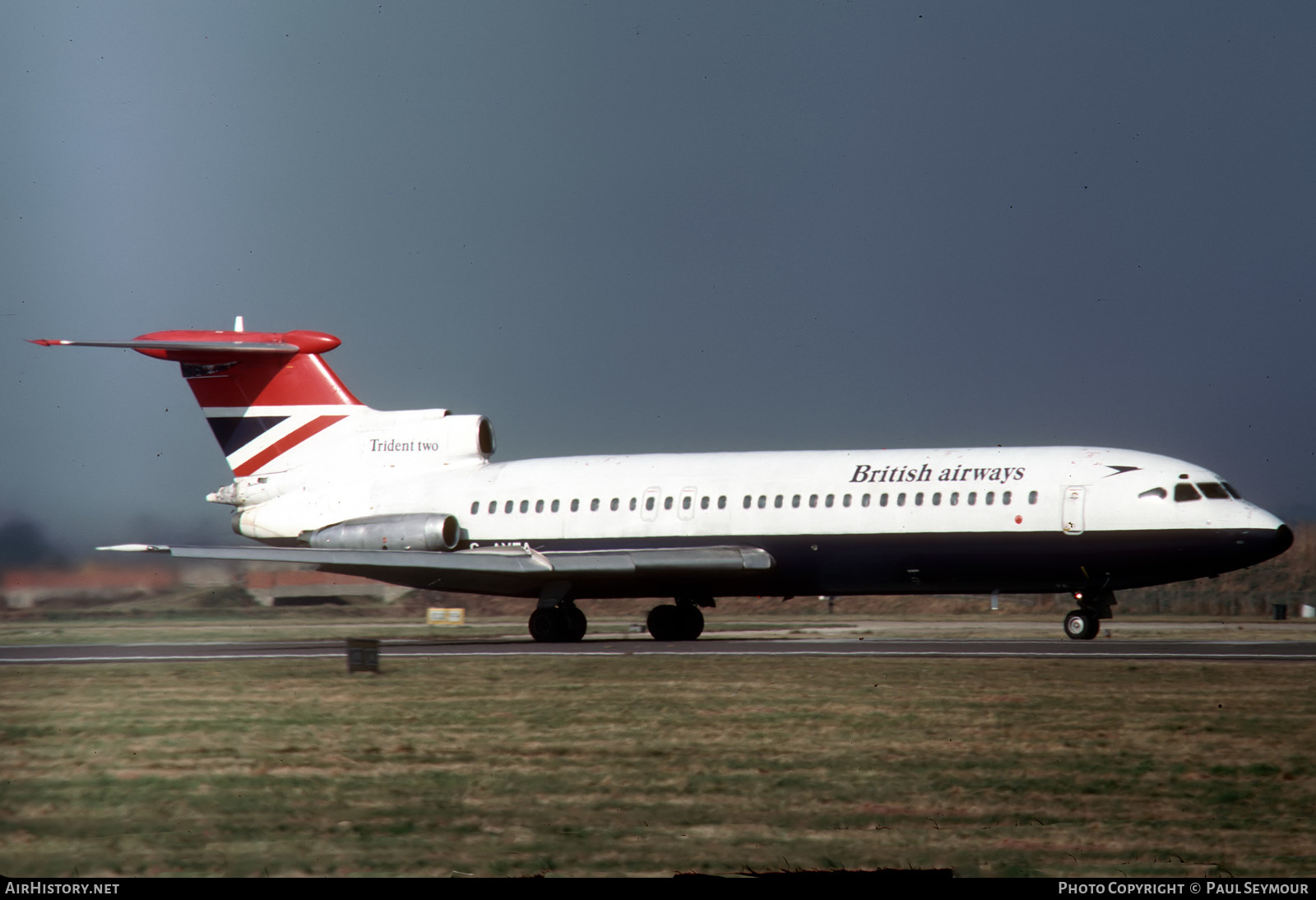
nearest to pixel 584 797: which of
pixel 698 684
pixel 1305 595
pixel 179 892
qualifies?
pixel 179 892

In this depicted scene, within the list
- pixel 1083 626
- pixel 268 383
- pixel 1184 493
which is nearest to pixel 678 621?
pixel 1083 626

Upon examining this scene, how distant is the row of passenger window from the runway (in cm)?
296

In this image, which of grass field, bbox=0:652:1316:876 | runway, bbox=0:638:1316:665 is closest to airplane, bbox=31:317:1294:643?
runway, bbox=0:638:1316:665

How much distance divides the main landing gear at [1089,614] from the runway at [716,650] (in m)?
0.36

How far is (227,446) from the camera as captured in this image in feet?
120

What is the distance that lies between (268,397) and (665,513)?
427 inches

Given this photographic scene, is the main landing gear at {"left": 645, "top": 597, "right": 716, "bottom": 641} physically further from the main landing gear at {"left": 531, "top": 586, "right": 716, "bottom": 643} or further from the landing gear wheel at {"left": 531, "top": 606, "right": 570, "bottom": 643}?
the landing gear wheel at {"left": 531, "top": 606, "right": 570, "bottom": 643}

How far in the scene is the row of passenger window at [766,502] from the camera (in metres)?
29.7

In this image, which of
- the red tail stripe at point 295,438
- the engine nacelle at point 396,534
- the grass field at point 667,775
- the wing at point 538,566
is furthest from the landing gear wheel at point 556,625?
the grass field at point 667,775

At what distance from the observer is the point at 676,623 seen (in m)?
33.8

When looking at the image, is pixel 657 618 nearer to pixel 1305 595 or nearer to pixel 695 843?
pixel 695 843

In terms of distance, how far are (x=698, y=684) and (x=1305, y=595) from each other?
42712 millimetres

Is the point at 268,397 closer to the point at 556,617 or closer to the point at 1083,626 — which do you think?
the point at 556,617

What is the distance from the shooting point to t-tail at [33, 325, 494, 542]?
1396 inches
